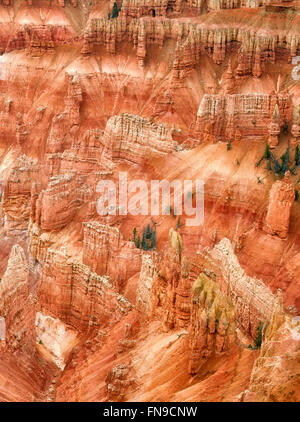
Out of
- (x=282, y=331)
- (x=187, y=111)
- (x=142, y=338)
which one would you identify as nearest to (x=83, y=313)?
(x=142, y=338)

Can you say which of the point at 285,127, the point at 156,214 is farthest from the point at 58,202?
the point at 285,127

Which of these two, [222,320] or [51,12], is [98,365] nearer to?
[222,320]

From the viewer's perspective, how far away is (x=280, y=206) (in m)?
55.6

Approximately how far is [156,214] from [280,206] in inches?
478

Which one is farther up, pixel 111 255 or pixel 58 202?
pixel 58 202

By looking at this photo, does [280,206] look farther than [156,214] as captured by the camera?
No

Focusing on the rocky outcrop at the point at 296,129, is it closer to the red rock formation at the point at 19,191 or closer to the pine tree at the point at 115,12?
the red rock formation at the point at 19,191

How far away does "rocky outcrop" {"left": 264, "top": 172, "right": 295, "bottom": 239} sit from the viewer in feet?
181

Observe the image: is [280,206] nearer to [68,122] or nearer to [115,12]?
[68,122]

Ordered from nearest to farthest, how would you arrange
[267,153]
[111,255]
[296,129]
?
[111,255] → [267,153] → [296,129]

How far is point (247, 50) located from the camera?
3115 inches

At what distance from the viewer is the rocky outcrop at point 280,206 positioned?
181ft

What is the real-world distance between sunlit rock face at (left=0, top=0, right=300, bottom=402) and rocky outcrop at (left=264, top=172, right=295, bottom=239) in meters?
0.10

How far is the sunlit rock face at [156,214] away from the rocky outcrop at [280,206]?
0.34 ft
